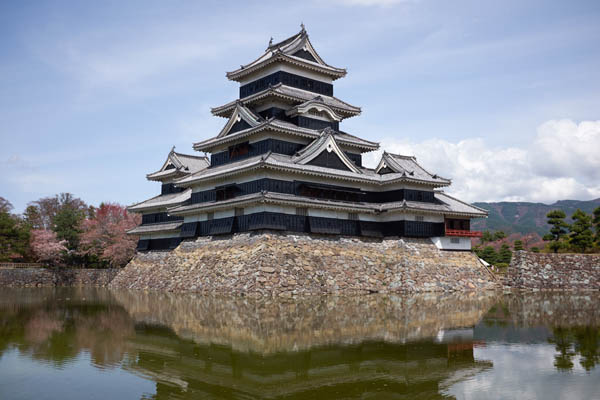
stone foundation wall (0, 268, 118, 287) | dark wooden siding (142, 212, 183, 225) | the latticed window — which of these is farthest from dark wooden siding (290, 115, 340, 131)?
stone foundation wall (0, 268, 118, 287)

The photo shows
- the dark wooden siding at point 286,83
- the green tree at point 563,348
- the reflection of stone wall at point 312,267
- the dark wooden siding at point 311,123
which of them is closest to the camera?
the green tree at point 563,348

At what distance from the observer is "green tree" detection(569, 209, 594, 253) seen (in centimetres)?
4112

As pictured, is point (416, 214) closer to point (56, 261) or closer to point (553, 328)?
point (553, 328)

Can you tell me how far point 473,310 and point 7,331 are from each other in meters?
19.1

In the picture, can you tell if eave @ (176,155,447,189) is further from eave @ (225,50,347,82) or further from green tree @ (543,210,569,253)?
green tree @ (543,210,569,253)

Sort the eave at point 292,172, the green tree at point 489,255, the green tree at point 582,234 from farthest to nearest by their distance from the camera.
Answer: the green tree at point 489,255 < the green tree at point 582,234 < the eave at point 292,172

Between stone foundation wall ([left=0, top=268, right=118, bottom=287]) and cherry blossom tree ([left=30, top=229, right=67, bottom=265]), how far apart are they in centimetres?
191

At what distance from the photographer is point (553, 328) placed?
1778cm

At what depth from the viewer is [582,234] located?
41375 mm

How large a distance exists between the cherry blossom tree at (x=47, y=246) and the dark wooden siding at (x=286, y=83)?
2631cm

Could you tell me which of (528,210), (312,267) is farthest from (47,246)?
(528,210)

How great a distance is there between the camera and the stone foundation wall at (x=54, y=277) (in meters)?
48.7

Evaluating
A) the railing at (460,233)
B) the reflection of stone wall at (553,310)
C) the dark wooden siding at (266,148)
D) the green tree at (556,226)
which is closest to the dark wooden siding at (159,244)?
the dark wooden siding at (266,148)

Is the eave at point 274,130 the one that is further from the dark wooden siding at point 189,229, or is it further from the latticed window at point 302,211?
the dark wooden siding at point 189,229
